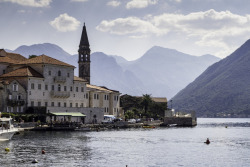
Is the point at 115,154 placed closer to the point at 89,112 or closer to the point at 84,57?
the point at 89,112

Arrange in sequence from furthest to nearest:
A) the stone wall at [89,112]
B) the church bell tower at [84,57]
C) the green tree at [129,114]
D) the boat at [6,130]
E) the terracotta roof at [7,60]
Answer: the church bell tower at [84,57] → the green tree at [129,114] → the terracotta roof at [7,60] → the stone wall at [89,112] → the boat at [6,130]

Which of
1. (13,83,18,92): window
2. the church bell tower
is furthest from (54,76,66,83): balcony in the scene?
the church bell tower

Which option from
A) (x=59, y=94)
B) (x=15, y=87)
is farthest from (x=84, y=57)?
(x=15, y=87)

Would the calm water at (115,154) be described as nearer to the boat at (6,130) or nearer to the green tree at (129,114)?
the boat at (6,130)

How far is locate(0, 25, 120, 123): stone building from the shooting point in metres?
116

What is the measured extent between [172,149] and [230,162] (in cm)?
1499

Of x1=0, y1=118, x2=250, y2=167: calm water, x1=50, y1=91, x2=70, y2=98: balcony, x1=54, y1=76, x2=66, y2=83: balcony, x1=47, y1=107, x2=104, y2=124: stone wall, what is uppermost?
x1=54, y1=76, x2=66, y2=83: balcony

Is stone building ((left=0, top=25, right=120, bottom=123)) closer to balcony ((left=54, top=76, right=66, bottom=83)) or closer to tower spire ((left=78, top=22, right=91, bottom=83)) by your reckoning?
balcony ((left=54, top=76, right=66, bottom=83))

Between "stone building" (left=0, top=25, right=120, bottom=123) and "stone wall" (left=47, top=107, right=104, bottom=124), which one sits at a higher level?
"stone building" (left=0, top=25, right=120, bottom=123)

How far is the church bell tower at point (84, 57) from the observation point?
17281cm

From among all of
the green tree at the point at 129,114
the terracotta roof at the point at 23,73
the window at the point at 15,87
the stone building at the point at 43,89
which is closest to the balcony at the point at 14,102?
the stone building at the point at 43,89

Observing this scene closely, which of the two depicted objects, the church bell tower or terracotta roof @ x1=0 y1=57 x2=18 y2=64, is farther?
the church bell tower

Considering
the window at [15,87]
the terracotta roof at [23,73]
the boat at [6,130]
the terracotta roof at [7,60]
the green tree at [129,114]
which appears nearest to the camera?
the boat at [6,130]

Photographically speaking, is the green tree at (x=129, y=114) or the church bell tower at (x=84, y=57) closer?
the green tree at (x=129, y=114)
